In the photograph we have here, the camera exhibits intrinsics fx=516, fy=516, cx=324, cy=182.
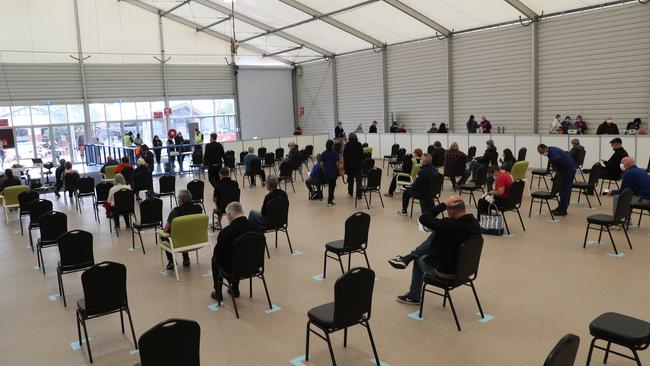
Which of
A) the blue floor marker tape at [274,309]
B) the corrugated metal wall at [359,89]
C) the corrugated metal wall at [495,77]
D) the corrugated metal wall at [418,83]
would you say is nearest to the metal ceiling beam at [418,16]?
the corrugated metal wall at [495,77]

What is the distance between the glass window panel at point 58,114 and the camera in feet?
72.2

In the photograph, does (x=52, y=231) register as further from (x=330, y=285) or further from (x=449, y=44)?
(x=449, y=44)

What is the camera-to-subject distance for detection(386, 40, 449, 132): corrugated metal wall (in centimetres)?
2066

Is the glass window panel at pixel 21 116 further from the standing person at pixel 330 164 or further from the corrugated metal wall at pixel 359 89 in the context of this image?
the standing person at pixel 330 164

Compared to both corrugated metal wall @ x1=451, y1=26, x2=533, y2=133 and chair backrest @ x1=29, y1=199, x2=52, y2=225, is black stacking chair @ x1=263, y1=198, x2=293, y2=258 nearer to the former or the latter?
chair backrest @ x1=29, y1=199, x2=52, y2=225

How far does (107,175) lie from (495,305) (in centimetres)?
1134

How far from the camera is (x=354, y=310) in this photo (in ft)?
13.6

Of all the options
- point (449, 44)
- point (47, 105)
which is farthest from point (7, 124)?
point (449, 44)

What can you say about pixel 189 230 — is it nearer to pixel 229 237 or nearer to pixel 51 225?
pixel 229 237

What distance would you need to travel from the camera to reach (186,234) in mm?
6789

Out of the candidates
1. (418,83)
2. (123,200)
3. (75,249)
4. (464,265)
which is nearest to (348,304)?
(464,265)

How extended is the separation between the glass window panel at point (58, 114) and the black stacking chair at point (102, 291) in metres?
20.0

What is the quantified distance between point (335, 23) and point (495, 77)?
6.77 metres

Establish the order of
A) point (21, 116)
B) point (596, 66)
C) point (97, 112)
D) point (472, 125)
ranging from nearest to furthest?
point (596, 66) → point (472, 125) → point (21, 116) → point (97, 112)
